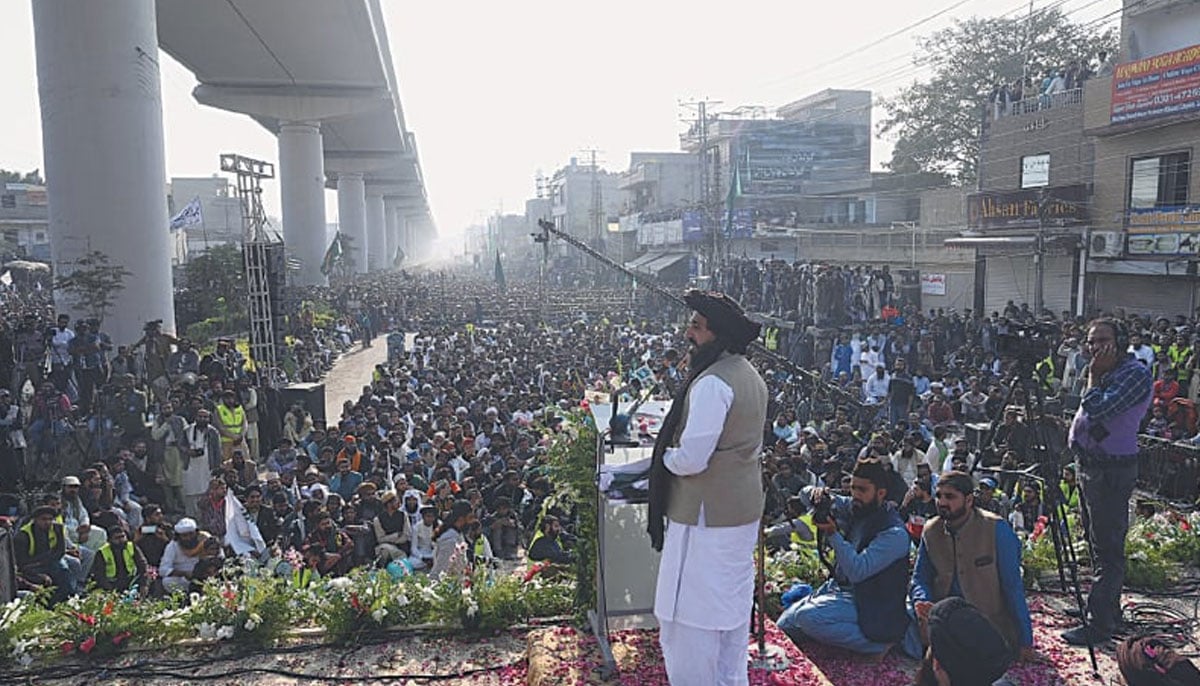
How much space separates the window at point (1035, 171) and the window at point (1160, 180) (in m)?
2.71

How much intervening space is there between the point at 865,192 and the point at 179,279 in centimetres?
2786

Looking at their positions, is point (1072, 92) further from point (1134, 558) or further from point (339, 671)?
point (339, 671)

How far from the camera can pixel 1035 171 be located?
22281 millimetres

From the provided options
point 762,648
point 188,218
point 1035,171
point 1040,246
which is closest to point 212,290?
point 188,218

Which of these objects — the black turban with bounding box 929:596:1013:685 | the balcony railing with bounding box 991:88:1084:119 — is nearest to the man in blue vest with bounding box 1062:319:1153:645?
the black turban with bounding box 929:596:1013:685

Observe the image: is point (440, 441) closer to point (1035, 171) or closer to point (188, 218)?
point (188, 218)

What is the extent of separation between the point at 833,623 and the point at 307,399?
35.4 ft

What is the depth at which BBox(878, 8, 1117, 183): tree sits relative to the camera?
110 ft

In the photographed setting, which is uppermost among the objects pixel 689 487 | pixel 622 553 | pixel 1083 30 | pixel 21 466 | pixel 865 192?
pixel 1083 30

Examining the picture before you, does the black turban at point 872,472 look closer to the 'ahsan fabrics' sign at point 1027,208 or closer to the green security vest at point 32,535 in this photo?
the green security vest at point 32,535

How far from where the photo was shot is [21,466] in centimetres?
1002

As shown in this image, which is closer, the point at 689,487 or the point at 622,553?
the point at 689,487

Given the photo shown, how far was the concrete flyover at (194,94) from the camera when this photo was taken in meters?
13.4

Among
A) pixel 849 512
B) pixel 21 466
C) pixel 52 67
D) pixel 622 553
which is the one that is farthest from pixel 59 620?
pixel 52 67
